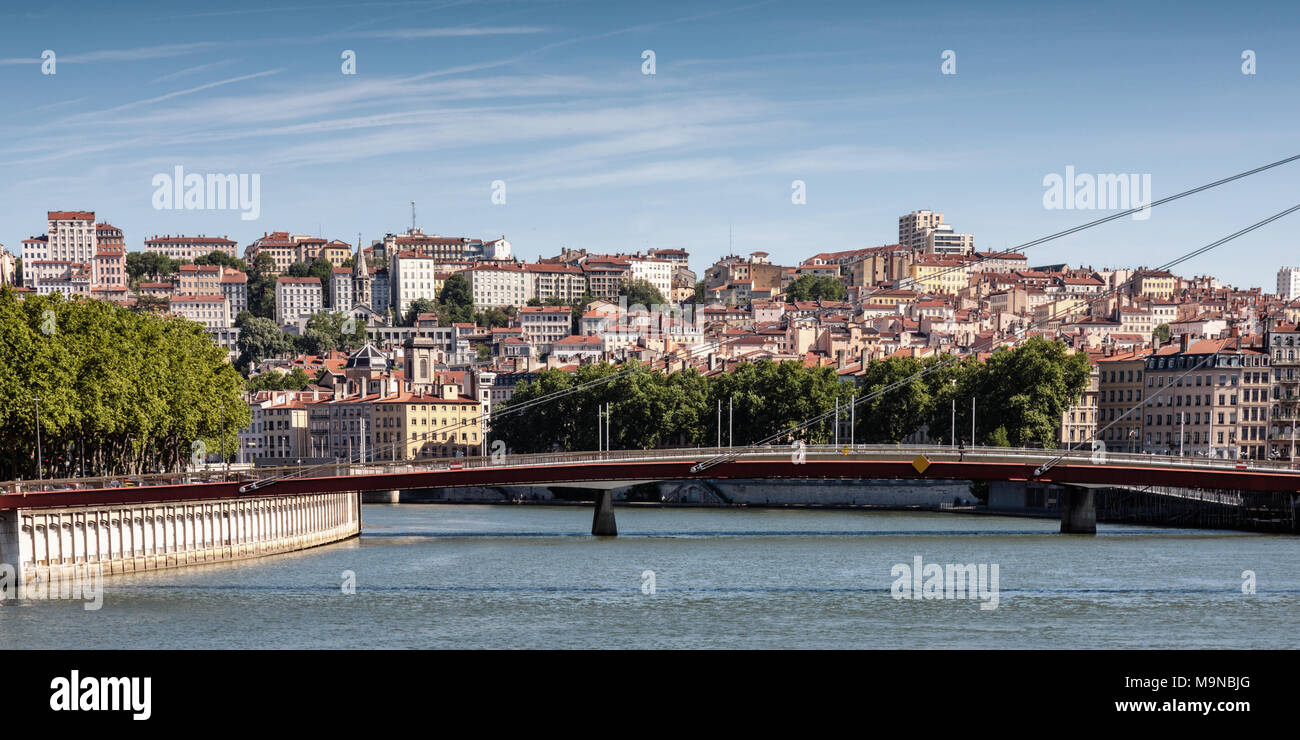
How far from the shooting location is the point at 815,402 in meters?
78.3

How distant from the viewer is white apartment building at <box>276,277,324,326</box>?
178375 mm

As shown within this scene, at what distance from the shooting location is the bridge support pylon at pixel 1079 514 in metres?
51.4

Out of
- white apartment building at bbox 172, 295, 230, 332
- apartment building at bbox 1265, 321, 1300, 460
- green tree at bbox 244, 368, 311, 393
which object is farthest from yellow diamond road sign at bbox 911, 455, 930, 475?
white apartment building at bbox 172, 295, 230, 332

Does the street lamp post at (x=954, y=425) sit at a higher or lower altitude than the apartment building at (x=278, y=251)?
lower

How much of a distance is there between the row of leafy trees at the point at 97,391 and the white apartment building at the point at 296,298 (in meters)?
124

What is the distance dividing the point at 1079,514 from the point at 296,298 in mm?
137538

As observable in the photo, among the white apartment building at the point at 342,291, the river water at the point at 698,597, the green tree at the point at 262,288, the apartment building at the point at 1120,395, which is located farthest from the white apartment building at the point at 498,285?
the river water at the point at 698,597

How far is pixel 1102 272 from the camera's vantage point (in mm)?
188000

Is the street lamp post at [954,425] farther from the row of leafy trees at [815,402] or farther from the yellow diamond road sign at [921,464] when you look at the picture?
the yellow diamond road sign at [921,464]

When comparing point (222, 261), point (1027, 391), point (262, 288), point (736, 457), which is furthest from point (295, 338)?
point (736, 457)

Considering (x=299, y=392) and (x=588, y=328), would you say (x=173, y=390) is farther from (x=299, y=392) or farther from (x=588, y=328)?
(x=588, y=328)

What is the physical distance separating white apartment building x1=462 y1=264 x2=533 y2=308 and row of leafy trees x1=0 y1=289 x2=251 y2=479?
12492 cm

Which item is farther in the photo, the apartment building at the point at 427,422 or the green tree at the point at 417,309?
the green tree at the point at 417,309
